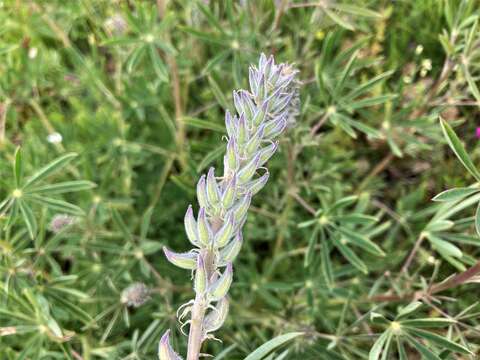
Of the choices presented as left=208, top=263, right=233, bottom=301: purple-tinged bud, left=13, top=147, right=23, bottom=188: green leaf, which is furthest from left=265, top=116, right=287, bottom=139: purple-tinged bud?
left=13, top=147, right=23, bottom=188: green leaf

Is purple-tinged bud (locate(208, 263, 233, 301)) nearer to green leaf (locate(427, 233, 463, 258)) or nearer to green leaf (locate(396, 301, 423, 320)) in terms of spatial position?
green leaf (locate(396, 301, 423, 320))

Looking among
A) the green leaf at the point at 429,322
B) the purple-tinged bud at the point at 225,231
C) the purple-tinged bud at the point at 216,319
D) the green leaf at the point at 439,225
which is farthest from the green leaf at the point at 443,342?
the purple-tinged bud at the point at 225,231

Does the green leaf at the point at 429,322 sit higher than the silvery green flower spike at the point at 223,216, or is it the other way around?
the silvery green flower spike at the point at 223,216

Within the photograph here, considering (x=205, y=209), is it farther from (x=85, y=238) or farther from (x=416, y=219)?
(x=416, y=219)

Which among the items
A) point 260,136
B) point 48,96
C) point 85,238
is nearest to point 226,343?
point 85,238

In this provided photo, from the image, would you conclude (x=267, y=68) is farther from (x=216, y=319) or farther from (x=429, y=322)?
(x=429, y=322)

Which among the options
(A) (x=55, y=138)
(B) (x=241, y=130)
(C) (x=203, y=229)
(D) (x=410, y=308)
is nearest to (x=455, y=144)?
(D) (x=410, y=308)

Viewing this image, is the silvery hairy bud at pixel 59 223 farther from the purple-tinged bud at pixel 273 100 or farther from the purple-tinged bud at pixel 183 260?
the purple-tinged bud at pixel 273 100
